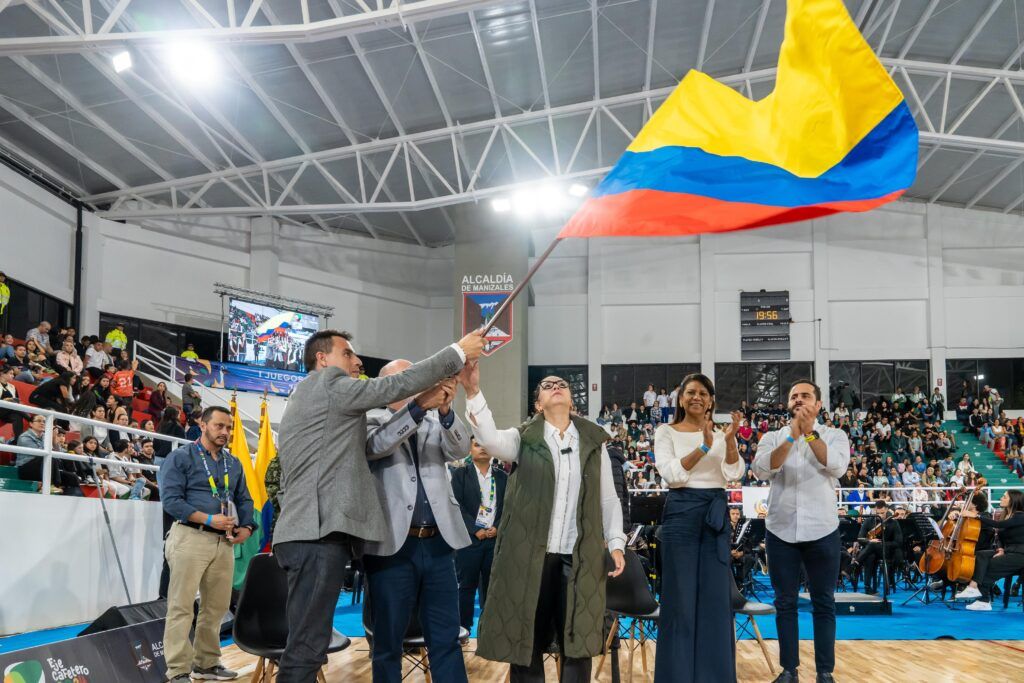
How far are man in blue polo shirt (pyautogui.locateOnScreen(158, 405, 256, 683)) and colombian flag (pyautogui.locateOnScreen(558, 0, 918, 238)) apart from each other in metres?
2.96

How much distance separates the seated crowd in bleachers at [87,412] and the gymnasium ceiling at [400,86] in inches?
133

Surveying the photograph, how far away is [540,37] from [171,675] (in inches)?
427

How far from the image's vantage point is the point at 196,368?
1656 centimetres

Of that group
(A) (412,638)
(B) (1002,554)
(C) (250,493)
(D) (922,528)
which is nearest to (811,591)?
(A) (412,638)

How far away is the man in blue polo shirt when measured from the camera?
4801 mm

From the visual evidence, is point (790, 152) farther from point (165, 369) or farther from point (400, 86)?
point (165, 369)

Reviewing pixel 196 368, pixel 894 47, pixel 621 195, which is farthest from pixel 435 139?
pixel 621 195

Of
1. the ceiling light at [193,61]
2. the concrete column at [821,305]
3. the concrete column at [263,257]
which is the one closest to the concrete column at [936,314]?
the concrete column at [821,305]

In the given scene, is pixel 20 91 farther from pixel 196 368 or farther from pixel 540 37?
pixel 540 37

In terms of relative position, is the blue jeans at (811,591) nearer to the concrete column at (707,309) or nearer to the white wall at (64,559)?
the white wall at (64,559)

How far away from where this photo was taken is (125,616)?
5293 millimetres

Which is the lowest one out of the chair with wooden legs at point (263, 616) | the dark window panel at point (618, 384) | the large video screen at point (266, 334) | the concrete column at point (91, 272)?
the chair with wooden legs at point (263, 616)

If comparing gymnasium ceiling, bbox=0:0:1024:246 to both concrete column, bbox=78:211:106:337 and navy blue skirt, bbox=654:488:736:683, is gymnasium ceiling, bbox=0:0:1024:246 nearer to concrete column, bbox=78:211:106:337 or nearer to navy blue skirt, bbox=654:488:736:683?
concrete column, bbox=78:211:106:337

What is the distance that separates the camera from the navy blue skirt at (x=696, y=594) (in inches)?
152
